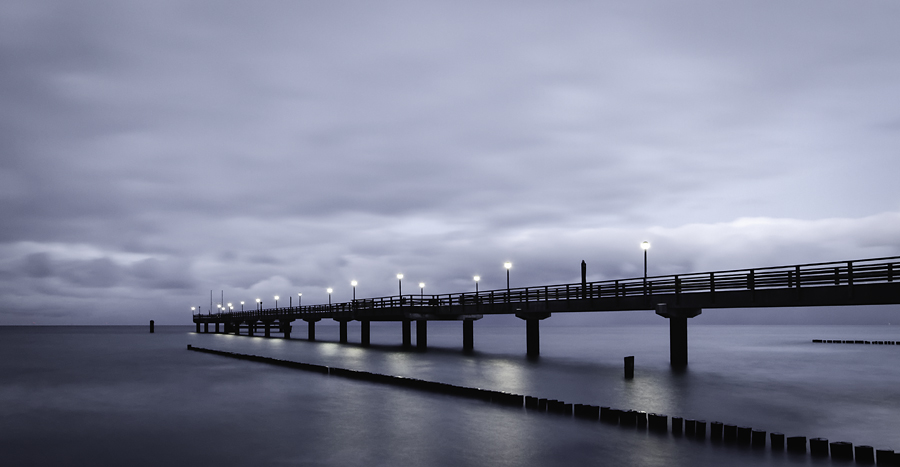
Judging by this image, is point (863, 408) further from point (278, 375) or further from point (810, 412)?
point (278, 375)

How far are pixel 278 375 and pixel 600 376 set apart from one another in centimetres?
1896

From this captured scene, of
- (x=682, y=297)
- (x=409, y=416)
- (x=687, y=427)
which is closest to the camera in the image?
(x=687, y=427)

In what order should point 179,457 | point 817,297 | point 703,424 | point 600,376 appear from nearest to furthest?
point 179,457 → point 703,424 → point 817,297 → point 600,376

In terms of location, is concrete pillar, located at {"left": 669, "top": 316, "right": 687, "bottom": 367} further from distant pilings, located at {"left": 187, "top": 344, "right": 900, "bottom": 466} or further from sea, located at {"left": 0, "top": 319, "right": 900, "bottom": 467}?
distant pilings, located at {"left": 187, "top": 344, "right": 900, "bottom": 466}

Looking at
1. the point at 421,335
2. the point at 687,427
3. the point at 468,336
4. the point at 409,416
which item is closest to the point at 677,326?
the point at 687,427

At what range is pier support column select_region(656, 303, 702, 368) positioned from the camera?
119 ft

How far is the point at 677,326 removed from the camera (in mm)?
38188

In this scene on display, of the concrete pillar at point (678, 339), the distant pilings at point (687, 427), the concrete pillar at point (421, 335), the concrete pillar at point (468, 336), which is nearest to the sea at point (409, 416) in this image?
the distant pilings at point (687, 427)

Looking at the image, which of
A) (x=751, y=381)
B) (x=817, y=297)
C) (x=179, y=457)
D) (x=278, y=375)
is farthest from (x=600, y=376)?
(x=179, y=457)

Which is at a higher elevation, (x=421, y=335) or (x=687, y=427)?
(x=687, y=427)

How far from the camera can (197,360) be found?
167ft

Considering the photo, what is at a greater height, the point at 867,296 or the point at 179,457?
the point at 867,296

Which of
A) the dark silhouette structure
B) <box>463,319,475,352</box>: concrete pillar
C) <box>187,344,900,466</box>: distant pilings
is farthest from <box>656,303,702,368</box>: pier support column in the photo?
<box>463,319,475,352</box>: concrete pillar

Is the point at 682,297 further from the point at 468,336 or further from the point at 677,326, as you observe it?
the point at 468,336
